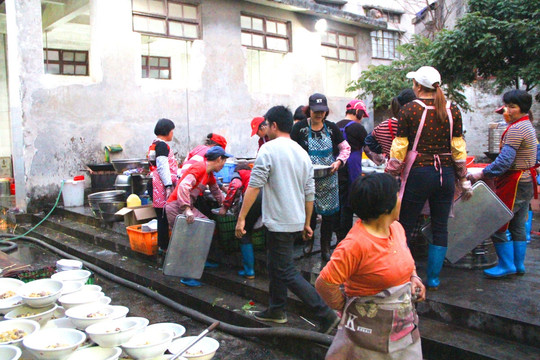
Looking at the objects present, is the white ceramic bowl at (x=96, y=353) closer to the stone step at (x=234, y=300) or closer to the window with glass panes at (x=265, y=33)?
the stone step at (x=234, y=300)

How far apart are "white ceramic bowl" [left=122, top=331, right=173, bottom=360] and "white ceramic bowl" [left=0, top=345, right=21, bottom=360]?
23.7 inches

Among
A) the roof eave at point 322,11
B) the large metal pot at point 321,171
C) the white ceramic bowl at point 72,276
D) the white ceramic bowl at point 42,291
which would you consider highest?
the roof eave at point 322,11

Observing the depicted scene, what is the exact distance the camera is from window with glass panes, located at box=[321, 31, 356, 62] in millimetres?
14914

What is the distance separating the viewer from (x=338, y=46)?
50.2 feet

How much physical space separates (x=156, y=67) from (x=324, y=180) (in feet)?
39.4

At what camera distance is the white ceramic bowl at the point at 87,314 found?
3221mm

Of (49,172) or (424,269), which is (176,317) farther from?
(49,172)

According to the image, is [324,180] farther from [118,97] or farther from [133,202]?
[118,97]

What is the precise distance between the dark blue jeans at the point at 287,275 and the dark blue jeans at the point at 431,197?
101 centimetres

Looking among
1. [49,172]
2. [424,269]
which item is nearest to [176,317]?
[424,269]

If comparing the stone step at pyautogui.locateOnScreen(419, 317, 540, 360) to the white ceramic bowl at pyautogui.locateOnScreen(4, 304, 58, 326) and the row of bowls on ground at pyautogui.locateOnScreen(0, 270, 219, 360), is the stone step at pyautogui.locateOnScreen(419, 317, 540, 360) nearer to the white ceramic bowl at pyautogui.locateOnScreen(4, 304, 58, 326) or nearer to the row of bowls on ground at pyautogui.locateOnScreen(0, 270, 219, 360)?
the row of bowls on ground at pyautogui.locateOnScreen(0, 270, 219, 360)

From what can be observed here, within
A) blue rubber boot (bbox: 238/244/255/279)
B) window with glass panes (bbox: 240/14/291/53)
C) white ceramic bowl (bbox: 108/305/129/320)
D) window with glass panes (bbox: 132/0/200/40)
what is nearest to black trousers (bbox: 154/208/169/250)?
blue rubber boot (bbox: 238/244/255/279)

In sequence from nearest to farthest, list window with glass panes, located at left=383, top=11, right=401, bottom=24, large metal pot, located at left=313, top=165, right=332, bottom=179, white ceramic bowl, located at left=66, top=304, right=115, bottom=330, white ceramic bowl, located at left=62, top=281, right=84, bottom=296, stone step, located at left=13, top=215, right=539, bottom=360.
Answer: white ceramic bowl, located at left=66, top=304, right=115, bottom=330 < stone step, located at left=13, top=215, right=539, bottom=360 < white ceramic bowl, located at left=62, top=281, right=84, bottom=296 < large metal pot, located at left=313, top=165, right=332, bottom=179 < window with glass panes, located at left=383, top=11, right=401, bottom=24

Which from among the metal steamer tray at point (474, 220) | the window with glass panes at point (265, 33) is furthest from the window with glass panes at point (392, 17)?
the metal steamer tray at point (474, 220)
